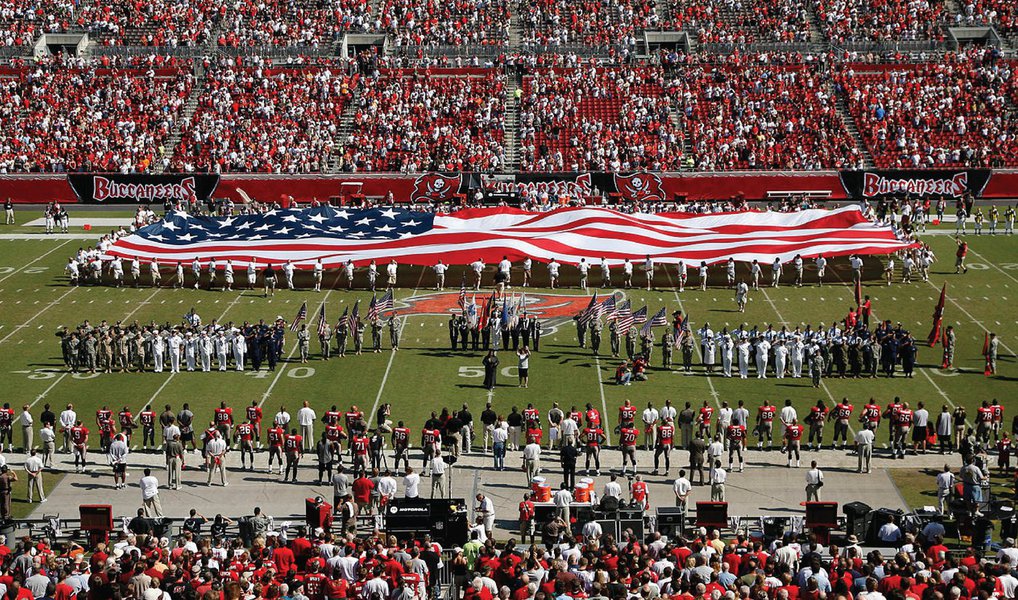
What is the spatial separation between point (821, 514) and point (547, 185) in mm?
32084

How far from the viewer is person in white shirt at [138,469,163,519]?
22188 mm

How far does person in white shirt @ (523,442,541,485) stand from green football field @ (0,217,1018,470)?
363cm

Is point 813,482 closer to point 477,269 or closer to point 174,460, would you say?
point 174,460

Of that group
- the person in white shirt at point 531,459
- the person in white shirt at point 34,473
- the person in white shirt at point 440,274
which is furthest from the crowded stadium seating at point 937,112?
the person in white shirt at point 34,473

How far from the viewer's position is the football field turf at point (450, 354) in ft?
94.4

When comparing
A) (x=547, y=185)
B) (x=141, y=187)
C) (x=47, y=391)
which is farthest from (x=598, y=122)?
(x=47, y=391)

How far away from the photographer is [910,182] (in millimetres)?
51719

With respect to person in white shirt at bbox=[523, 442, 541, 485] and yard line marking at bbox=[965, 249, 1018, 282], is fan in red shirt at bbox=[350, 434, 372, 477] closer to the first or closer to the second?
person in white shirt at bbox=[523, 442, 541, 485]

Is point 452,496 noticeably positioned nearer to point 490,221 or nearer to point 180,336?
point 180,336

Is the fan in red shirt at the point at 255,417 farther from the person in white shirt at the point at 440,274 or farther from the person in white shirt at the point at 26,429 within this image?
the person in white shirt at the point at 440,274

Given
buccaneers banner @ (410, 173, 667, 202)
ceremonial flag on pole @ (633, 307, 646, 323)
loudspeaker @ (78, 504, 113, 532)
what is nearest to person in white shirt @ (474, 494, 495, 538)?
loudspeaker @ (78, 504, 113, 532)

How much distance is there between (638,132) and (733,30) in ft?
35.9

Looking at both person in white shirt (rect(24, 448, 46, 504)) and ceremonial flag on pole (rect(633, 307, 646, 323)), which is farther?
ceremonial flag on pole (rect(633, 307, 646, 323))

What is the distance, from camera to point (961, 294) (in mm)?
37906
